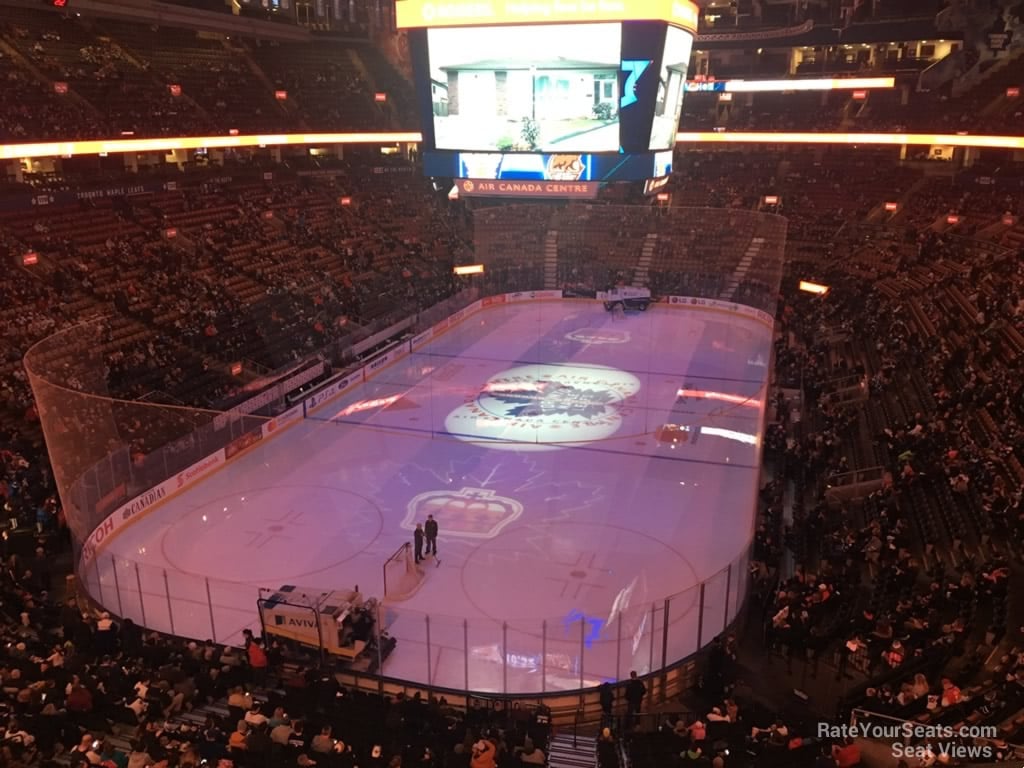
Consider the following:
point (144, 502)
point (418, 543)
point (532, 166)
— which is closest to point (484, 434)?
point (532, 166)

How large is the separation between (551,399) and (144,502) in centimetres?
1125

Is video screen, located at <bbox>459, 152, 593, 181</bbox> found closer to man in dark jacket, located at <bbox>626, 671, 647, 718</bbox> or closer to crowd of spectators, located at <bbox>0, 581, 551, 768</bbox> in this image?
man in dark jacket, located at <bbox>626, 671, 647, 718</bbox>

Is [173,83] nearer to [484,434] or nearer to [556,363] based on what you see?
[556,363]

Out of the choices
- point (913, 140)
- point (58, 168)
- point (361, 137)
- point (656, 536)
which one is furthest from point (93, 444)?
point (913, 140)

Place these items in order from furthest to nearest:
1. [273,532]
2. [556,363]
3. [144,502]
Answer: [556,363], [144,502], [273,532]

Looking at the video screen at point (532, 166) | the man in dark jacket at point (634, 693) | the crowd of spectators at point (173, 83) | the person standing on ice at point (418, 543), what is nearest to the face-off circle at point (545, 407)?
the person standing on ice at point (418, 543)

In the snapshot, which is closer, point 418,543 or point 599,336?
point 418,543

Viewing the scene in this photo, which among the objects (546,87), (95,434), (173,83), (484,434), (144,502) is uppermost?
(173,83)

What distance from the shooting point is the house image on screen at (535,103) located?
17.6m

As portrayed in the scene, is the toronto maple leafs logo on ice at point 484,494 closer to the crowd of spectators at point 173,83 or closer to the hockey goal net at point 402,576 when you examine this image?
the hockey goal net at point 402,576

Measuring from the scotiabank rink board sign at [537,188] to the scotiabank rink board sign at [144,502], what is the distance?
827cm

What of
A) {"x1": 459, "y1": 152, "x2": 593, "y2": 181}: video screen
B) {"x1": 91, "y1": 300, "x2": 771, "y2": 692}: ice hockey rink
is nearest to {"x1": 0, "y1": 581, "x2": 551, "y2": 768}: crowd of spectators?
{"x1": 91, "y1": 300, "x2": 771, "y2": 692}: ice hockey rink

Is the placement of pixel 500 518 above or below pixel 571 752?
below

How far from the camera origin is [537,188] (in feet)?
61.2
